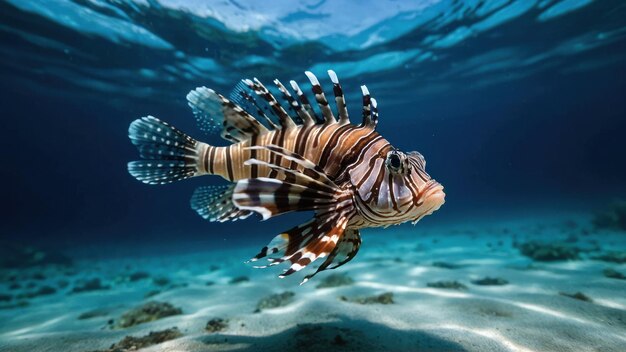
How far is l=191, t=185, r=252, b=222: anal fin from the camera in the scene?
9.40 feet

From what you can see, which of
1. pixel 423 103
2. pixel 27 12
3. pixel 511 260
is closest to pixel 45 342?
pixel 511 260

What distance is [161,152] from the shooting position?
3.37 meters

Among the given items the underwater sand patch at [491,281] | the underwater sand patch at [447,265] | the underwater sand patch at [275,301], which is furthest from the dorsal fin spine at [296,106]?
the underwater sand patch at [447,265]

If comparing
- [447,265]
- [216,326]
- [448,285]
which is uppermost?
[216,326]

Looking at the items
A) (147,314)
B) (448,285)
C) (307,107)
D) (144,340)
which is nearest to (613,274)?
(448,285)

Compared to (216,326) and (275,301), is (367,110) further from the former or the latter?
(275,301)

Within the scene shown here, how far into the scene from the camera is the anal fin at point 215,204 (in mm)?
2865

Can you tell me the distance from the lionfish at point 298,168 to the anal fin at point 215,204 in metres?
0.01

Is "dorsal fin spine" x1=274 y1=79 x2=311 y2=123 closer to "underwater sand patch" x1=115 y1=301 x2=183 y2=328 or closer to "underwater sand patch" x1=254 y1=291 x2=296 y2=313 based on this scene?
"underwater sand patch" x1=254 y1=291 x2=296 y2=313

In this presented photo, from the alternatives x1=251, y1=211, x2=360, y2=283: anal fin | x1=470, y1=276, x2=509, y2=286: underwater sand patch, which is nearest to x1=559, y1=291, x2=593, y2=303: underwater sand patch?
x1=470, y1=276, x2=509, y2=286: underwater sand patch

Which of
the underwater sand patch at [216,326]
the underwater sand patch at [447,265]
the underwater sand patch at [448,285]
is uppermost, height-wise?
the underwater sand patch at [216,326]

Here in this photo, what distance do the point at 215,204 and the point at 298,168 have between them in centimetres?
101

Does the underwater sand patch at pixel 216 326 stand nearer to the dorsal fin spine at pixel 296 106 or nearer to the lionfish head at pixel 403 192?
the dorsal fin spine at pixel 296 106

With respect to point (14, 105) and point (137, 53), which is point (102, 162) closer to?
point (14, 105)
